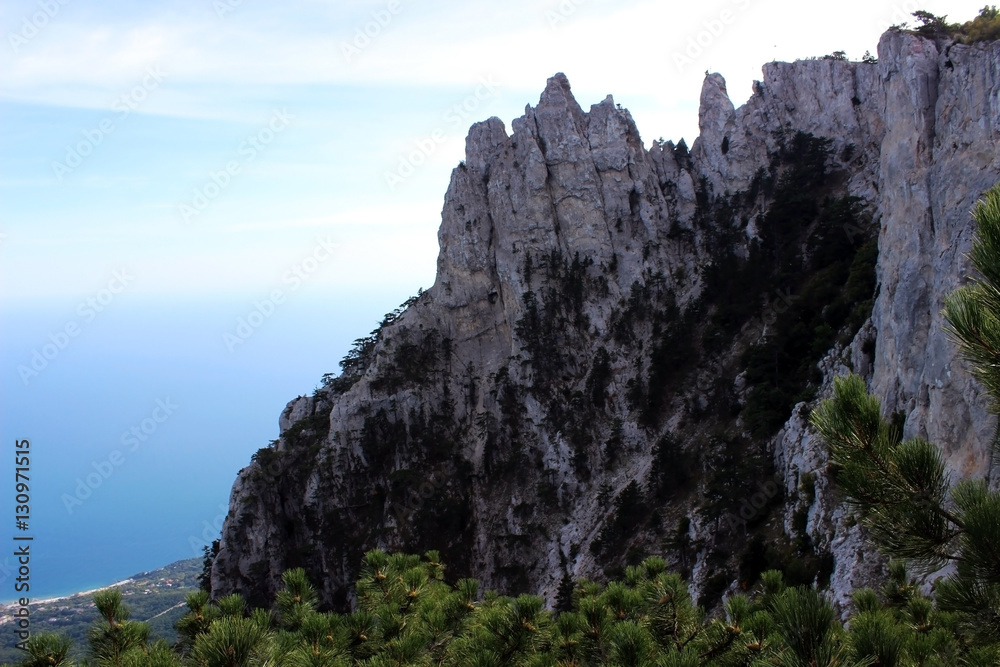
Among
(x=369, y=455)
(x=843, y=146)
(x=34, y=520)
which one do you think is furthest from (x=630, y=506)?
(x=34, y=520)

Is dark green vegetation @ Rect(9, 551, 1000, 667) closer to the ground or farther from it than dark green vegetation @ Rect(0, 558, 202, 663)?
farther from it

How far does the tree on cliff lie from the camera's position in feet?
19.5

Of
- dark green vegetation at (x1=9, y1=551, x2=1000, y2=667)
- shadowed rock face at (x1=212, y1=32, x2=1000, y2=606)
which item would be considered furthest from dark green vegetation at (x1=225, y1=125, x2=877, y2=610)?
dark green vegetation at (x1=9, y1=551, x2=1000, y2=667)

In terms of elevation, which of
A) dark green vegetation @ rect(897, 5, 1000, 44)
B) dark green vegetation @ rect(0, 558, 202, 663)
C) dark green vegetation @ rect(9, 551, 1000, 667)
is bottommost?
dark green vegetation @ rect(0, 558, 202, 663)

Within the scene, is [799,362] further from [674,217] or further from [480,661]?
[480,661]

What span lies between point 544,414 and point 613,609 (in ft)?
122

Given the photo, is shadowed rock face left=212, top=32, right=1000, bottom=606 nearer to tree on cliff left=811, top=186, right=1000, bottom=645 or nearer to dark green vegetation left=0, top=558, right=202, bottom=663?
dark green vegetation left=0, top=558, right=202, bottom=663

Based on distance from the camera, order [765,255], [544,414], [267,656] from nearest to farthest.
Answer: [267,656] → [765,255] → [544,414]

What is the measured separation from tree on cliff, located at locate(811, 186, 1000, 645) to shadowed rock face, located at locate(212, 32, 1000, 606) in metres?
25.1

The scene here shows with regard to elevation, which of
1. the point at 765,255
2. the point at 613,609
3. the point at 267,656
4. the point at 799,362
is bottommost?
the point at 613,609

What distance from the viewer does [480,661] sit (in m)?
8.58

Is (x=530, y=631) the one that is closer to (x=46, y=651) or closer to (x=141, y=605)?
(x=46, y=651)

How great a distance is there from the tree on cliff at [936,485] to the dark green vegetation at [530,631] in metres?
0.60

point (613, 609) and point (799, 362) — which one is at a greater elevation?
point (799, 362)
